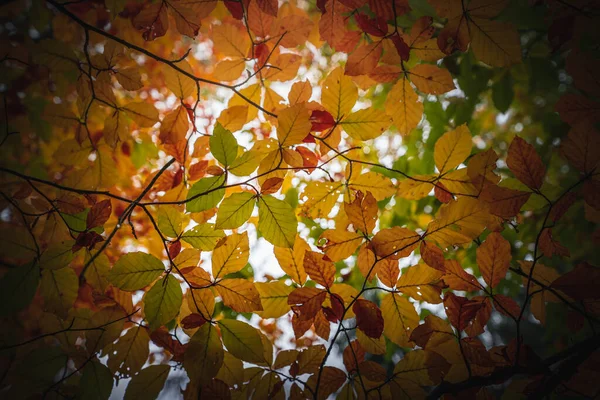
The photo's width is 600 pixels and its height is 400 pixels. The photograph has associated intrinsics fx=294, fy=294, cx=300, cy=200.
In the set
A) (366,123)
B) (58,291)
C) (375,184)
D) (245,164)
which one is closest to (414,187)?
(375,184)

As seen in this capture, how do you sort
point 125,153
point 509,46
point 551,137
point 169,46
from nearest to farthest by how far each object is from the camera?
point 509,46 → point 551,137 → point 125,153 → point 169,46

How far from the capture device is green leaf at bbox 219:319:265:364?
1.99ft

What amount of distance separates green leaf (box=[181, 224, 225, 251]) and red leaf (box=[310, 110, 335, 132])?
33 centimetres

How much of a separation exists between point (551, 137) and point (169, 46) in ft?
7.50

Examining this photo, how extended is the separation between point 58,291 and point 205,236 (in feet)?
1.20

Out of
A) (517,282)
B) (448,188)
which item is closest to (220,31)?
(448,188)

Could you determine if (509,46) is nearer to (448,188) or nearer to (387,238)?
(448,188)

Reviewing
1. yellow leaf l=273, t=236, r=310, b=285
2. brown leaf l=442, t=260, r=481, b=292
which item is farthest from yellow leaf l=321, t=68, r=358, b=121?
brown leaf l=442, t=260, r=481, b=292

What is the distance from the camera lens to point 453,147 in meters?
0.65

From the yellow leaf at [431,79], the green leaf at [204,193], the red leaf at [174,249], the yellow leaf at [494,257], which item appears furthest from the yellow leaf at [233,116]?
the yellow leaf at [494,257]

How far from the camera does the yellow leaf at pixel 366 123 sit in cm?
67

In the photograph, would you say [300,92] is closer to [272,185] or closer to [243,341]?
[272,185]

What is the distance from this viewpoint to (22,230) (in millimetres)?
730

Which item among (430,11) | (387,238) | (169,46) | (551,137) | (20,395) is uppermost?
(169,46)
